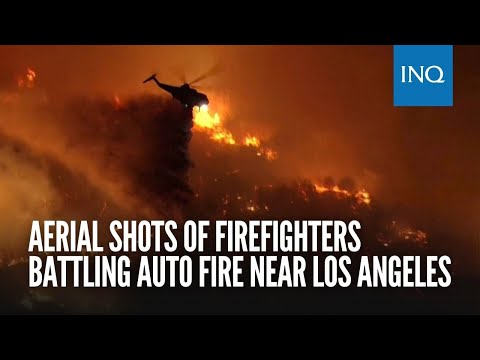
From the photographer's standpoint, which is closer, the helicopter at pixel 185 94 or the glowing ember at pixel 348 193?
the helicopter at pixel 185 94

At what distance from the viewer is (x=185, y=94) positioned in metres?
15.3

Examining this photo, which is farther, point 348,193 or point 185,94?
point 348,193

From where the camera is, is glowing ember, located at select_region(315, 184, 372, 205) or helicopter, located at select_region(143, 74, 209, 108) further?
glowing ember, located at select_region(315, 184, 372, 205)

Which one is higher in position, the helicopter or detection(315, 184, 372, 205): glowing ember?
the helicopter

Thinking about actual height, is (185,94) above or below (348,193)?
above

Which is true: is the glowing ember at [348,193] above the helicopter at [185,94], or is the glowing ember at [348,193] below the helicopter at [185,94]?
below

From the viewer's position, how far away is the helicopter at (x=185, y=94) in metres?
15.2

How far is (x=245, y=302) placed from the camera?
609 inches

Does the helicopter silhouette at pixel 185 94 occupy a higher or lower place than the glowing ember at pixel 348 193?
higher

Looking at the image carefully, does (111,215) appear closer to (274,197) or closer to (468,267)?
(274,197)

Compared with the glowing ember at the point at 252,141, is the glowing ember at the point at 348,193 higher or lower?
lower

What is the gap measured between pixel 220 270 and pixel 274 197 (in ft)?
15.1

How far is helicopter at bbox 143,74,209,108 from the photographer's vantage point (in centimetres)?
1523

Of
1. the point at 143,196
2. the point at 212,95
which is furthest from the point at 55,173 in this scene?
the point at 212,95
